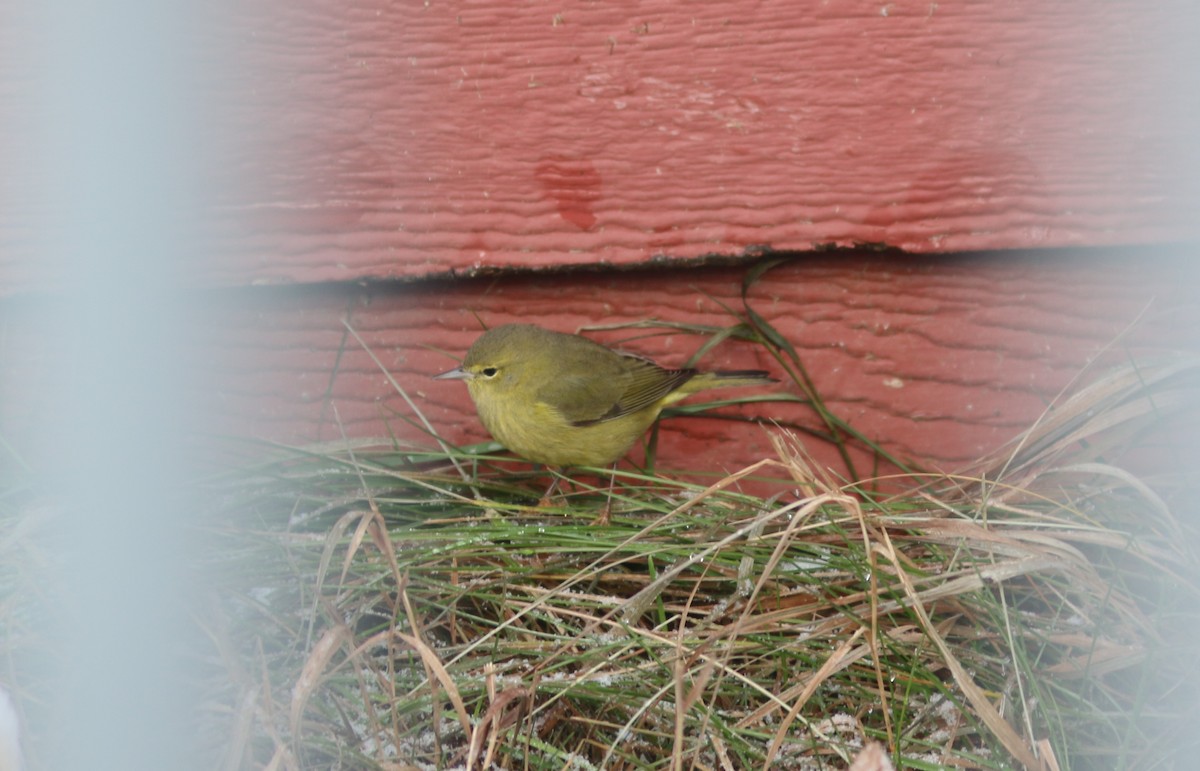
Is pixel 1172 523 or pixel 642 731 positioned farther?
pixel 1172 523

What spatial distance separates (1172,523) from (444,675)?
1.09 m

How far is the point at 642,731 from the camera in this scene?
135 centimetres

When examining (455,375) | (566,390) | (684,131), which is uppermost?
(684,131)

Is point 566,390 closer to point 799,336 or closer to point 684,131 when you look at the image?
point 799,336

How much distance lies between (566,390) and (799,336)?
598mm

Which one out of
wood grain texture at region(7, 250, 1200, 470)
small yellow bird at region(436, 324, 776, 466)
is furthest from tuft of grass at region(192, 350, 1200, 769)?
small yellow bird at region(436, 324, 776, 466)

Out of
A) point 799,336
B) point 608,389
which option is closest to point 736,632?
point 799,336

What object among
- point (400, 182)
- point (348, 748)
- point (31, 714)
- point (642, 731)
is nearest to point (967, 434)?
point (642, 731)

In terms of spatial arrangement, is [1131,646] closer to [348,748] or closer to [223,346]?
[348,748]

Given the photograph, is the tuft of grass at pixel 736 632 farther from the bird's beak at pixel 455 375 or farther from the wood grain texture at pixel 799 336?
the bird's beak at pixel 455 375

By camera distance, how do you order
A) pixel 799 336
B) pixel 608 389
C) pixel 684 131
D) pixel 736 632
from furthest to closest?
1. pixel 608 389
2. pixel 799 336
3. pixel 684 131
4. pixel 736 632

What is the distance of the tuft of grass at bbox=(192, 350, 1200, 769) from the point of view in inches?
52.2

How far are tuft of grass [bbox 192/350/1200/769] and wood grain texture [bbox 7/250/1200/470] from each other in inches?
9.9

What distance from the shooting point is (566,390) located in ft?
8.17
